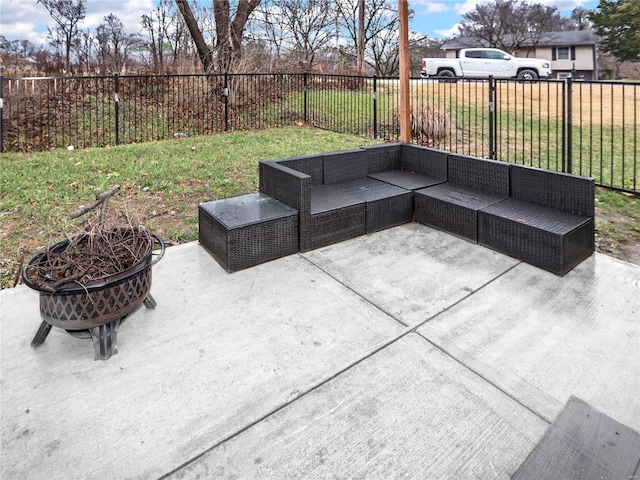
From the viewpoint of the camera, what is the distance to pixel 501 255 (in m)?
3.38

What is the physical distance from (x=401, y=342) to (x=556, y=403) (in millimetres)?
776

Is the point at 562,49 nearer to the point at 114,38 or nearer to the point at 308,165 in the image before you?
the point at 114,38

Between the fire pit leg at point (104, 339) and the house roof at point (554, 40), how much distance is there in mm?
41175

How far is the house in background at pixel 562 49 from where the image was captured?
3759 centimetres

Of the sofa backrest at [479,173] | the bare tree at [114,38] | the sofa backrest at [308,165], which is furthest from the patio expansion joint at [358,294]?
the bare tree at [114,38]

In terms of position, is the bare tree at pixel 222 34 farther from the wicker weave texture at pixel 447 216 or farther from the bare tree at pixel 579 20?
the bare tree at pixel 579 20

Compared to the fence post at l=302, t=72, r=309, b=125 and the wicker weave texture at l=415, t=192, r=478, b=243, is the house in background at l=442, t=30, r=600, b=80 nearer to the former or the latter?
the fence post at l=302, t=72, r=309, b=125

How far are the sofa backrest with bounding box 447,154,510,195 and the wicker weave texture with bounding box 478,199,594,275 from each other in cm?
33

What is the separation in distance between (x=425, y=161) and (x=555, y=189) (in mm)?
1457

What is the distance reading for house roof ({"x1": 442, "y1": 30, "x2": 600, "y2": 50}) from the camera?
122 ft

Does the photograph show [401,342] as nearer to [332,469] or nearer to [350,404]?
[350,404]

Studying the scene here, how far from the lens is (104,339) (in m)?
2.21

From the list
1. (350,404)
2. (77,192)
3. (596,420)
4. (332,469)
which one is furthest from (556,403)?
(77,192)

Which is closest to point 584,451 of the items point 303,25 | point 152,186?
point 152,186
